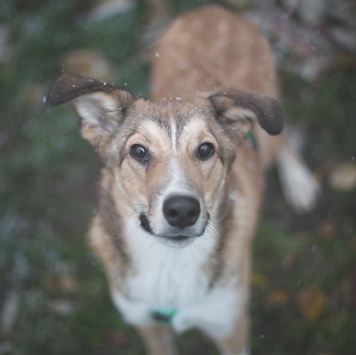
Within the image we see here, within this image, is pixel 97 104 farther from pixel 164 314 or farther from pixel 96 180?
pixel 96 180

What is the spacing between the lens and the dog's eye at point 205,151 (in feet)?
8.76

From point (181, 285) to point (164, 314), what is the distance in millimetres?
239

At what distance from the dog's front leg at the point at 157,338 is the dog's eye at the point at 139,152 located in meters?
1.30

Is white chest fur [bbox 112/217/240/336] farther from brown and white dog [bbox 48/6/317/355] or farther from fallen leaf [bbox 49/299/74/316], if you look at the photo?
fallen leaf [bbox 49/299/74/316]

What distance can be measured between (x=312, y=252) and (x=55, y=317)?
2.31 m

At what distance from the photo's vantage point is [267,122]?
260 centimetres

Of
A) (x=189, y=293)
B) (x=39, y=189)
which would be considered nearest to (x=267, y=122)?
(x=189, y=293)

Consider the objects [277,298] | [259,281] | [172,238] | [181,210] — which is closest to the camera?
[181,210]

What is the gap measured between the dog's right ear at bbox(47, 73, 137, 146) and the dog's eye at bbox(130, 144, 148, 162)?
31 centimetres

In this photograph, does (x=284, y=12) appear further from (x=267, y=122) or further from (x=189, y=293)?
(x=189, y=293)

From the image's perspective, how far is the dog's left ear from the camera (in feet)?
8.56

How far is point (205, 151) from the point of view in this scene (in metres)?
2.69

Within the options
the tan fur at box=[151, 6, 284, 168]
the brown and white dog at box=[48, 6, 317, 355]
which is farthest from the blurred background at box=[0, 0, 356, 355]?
the tan fur at box=[151, 6, 284, 168]

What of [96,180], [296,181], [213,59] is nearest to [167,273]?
[213,59]
